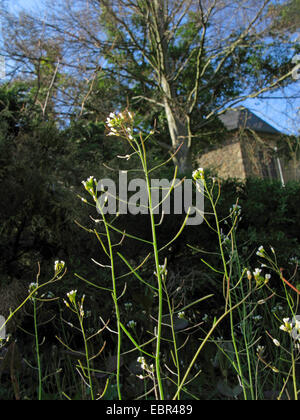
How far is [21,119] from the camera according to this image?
14.3 ft

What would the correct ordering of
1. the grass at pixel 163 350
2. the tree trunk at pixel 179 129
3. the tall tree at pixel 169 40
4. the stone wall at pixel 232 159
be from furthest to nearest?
the stone wall at pixel 232 159
the tree trunk at pixel 179 129
the tall tree at pixel 169 40
the grass at pixel 163 350

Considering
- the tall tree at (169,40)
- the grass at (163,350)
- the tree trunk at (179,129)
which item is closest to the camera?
the grass at (163,350)

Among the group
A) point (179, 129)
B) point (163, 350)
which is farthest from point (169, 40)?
point (163, 350)

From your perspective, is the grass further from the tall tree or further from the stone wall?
the stone wall

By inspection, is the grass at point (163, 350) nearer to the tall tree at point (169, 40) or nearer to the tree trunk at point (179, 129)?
the tall tree at point (169, 40)

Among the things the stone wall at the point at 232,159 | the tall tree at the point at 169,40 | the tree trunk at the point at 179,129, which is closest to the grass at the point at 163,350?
the tall tree at the point at 169,40

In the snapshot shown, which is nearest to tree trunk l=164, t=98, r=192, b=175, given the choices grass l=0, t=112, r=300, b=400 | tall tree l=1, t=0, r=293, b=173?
tall tree l=1, t=0, r=293, b=173

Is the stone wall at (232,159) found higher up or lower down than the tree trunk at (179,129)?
higher up

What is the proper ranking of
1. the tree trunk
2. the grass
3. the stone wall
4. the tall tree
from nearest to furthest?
the grass, the tall tree, the tree trunk, the stone wall

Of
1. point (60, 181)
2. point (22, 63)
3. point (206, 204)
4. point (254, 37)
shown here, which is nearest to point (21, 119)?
point (60, 181)

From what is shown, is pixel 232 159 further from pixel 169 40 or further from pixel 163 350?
pixel 163 350

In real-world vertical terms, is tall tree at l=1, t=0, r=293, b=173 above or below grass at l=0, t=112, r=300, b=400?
above
